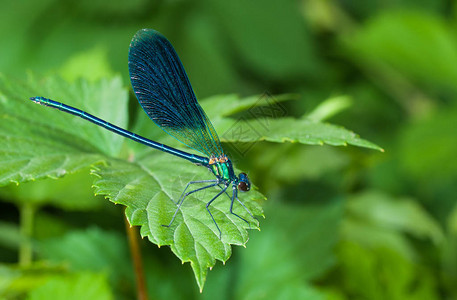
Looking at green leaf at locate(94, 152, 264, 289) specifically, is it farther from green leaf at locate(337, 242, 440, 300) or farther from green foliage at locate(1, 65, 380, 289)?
green leaf at locate(337, 242, 440, 300)

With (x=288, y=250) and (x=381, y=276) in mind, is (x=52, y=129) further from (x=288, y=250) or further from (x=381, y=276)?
(x=381, y=276)

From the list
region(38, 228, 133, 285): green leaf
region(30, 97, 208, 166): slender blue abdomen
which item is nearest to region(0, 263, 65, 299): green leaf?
region(38, 228, 133, 285): green leaf

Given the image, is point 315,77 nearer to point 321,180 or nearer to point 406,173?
point 406,173

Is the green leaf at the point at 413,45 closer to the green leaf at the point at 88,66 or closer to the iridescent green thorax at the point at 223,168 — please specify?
the green leaf at the point at 88,66

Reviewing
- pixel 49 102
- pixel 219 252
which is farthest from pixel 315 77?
pixel 219 252

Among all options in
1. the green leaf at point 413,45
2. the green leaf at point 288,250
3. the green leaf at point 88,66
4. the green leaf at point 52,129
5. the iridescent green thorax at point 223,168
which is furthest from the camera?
the green leaf at point 413,45

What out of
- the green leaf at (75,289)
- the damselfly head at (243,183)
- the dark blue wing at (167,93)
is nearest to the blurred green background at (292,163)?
the green leaf at (75,289)
